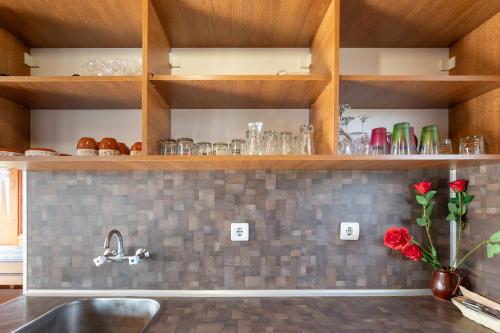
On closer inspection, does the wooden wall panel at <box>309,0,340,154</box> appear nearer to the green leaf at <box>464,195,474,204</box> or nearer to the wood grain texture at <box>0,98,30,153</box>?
the green leaf at <box>464,195,474,204</box>

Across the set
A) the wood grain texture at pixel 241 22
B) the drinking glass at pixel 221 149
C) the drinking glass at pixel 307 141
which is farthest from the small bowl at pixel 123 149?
the drinking glass at pixel 307 141

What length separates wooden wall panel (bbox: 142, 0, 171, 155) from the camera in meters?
1.14

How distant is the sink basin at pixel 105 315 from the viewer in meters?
1.38

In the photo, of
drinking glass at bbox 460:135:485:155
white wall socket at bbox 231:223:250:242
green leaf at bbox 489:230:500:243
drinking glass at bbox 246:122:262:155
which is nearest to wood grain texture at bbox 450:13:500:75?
A: drinking glass at bbox 460:135:485:155

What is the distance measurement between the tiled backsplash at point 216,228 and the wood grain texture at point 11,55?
54cm

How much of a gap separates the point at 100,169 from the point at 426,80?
1.58 meters

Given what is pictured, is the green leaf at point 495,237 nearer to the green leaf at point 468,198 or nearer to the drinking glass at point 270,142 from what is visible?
the green leaf at point 468,198

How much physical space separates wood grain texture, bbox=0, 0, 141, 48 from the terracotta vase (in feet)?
6.16

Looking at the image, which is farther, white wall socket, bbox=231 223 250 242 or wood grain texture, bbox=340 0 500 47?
white wall socket, bbox=231 223 250 242

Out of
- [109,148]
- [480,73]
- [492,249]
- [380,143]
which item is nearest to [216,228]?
[109,148]

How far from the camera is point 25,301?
140 cm

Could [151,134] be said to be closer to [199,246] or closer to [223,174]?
[223,174]

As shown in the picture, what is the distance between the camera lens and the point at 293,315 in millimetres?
1251

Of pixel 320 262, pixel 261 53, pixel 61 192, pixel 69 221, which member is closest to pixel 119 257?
pixel 69 221
